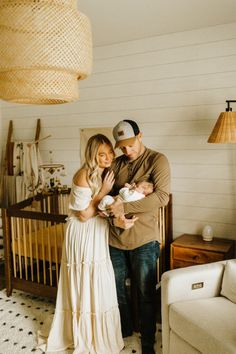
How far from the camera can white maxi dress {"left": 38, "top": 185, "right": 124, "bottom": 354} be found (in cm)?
229

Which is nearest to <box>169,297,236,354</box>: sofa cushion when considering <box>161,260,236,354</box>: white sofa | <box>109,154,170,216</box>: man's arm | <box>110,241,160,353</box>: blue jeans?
<box>161,260,236,354</box>: white sofa

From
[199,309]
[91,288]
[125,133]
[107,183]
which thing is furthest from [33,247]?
[199,309]

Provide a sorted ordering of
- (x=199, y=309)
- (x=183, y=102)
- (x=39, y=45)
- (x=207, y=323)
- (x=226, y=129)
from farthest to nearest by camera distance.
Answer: (x=183, y=102)
(x=226, y=129)
(x=199, y=309)
(x=207, y=323)
(x=39, y=45)

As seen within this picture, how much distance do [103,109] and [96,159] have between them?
1538 mm

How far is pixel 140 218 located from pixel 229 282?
2.18ft

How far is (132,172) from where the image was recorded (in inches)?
90.5

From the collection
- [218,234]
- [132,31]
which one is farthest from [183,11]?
[218,234]

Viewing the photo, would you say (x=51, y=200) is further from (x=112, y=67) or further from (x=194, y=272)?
(x=194, y=272)

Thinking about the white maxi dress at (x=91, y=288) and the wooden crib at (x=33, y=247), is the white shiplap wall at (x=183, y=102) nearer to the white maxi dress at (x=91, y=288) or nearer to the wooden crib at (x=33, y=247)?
the wooden crib at (x=33, y=247)

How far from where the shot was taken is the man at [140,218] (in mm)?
2145

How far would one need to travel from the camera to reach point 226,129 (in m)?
2.61

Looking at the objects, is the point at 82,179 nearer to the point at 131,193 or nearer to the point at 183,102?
the point at 131,193

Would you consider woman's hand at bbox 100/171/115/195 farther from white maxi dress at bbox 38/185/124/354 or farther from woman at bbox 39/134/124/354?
white maxi dress at bbox 38/185/124/354

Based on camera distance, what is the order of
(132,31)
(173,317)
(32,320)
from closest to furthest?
(173,317), (32,320), (132,31)
